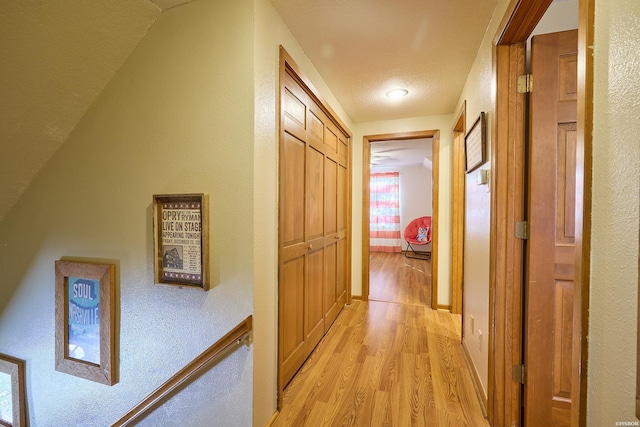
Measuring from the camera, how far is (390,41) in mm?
1736

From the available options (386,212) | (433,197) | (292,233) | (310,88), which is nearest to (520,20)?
(310,88)

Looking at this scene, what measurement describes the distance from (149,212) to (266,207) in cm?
69

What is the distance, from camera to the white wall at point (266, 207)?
1309 millimetres

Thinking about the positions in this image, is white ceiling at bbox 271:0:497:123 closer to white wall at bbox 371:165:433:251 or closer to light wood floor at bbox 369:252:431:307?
light wood floor at bbox 369:252:431:307

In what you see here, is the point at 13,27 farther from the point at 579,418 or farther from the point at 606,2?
the point at 579,418

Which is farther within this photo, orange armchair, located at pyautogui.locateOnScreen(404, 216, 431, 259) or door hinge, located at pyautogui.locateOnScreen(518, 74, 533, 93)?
orange armchair, located at pyautogui.locateOnScreen(404, 216, 431, 259)

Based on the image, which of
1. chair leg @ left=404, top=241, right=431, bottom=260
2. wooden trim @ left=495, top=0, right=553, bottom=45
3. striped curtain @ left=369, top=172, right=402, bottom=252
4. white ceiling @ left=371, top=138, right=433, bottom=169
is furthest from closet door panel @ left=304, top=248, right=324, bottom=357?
striped curtain @ left=369, top=172, right=402, bottom=252

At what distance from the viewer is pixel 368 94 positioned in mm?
2543

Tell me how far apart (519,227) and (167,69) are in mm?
2068

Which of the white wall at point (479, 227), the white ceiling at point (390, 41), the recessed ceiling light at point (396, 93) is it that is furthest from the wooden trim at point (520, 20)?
the recessed ceiling light at point (396, 93)

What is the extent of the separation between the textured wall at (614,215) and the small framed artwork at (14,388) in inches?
124

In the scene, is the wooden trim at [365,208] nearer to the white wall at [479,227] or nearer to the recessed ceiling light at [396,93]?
the recessed ceiling light at [396,93]

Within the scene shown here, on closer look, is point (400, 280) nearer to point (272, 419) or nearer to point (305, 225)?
point (305, 225)

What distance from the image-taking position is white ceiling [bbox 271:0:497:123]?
1445 mm
